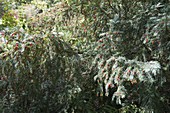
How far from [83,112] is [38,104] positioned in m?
0.40

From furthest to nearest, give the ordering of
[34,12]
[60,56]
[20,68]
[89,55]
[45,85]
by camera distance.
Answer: [34,12]
[89,55]
[45,85]
[60,56]
[20,68]

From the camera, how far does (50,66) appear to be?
7.24 ft

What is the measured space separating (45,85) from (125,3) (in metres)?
1.01

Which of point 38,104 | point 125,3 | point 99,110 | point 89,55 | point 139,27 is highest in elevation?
point 125,3

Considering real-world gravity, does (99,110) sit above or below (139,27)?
below

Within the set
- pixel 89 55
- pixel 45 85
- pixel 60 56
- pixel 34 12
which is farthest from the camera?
pixel 34 12

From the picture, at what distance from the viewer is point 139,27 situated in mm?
2328

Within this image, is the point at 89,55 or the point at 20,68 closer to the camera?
the point at 20,68

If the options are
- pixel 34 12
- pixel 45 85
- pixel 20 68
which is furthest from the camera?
pixel 34 12

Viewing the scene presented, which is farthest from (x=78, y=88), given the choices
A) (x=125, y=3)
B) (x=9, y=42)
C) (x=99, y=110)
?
(x=125, y=3)

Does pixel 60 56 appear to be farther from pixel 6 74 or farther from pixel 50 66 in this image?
pixel 6 74

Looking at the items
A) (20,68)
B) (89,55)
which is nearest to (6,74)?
(20,68)

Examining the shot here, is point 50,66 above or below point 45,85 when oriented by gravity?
above

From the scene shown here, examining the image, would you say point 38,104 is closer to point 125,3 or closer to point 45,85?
point 45,85
